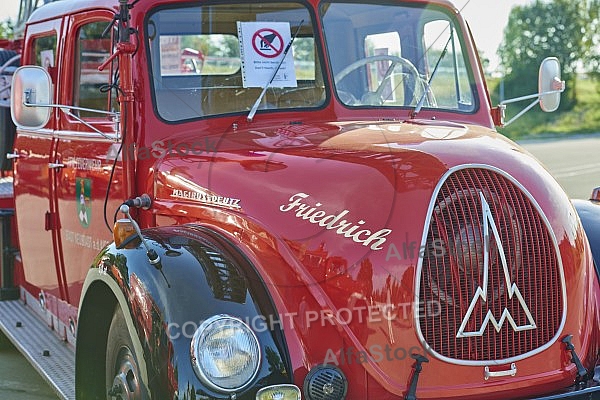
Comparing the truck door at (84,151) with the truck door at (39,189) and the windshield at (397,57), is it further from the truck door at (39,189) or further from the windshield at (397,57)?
the windshield at (397,57)

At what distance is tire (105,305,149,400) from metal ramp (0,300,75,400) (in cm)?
52

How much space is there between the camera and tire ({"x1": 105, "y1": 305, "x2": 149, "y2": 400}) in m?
3.65

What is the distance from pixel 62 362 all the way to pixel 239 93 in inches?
69.3

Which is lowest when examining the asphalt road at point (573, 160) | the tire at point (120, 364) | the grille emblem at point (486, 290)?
the asphalt road at point (573, 160)

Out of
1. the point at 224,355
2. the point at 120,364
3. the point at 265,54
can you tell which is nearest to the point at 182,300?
the point at 224,355

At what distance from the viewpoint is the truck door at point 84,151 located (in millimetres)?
4812

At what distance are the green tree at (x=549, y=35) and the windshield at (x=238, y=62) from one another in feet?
126

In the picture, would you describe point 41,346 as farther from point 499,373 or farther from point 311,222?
point 499,373

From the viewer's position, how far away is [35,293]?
6125 millimetres

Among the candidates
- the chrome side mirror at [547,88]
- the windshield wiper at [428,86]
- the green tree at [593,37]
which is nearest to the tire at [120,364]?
the windshield wiper at [428,86]

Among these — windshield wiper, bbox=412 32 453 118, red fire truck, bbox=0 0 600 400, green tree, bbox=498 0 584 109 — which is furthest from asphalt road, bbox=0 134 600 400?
green tree, bbox=498 0 584 109

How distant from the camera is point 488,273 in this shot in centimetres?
344

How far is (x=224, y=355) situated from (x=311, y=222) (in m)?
0.62

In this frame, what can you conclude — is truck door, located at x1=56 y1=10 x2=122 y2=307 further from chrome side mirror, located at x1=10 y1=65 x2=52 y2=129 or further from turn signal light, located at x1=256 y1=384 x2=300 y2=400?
turn signal light, located at x1=256 y1=384 x2=300 y2=400
